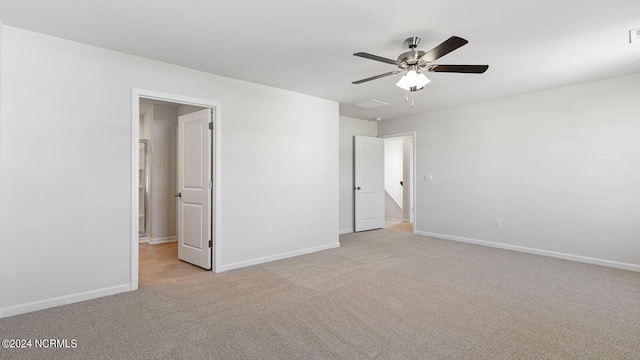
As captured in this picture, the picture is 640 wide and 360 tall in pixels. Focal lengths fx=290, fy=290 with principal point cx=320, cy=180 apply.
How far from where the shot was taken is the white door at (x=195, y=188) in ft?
12.1

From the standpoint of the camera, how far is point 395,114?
6047mm

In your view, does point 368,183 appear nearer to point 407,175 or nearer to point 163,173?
point 407,175

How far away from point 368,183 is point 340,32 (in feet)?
13.8

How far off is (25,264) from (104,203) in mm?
749

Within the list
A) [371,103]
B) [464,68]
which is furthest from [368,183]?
[464,68]

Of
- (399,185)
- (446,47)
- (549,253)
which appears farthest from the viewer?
(399,185)

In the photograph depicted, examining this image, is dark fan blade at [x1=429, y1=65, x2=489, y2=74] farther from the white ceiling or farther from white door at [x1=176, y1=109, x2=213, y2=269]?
white door at [x1=176, y1=109, x2=213, y2=269]

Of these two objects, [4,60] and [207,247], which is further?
[207,247]

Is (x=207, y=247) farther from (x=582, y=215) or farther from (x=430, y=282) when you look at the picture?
(x=582, y=215)

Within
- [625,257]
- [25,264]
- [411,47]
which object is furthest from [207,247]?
[625,257]

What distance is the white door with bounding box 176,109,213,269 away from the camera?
3693 mm

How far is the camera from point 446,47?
2.21 meters

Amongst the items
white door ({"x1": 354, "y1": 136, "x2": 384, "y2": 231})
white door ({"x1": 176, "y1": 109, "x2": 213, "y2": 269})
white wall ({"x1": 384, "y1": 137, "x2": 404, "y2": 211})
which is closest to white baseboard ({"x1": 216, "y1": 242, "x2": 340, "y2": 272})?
white door ({"x1": 176, "y1": 109, "x2": 213, "y2": 269})

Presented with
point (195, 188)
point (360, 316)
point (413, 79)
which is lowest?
point (360, 316)
